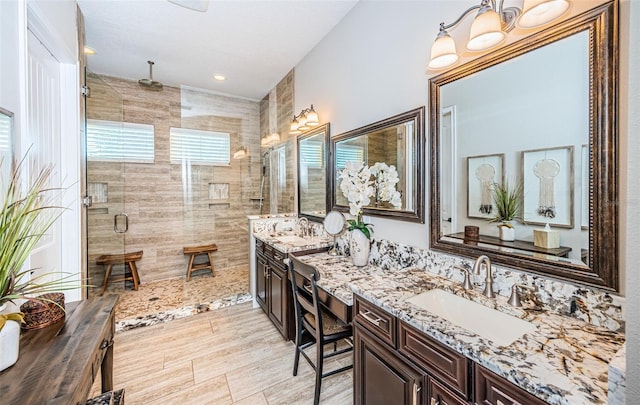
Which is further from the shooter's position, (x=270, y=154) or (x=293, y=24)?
(x=270, y=154)

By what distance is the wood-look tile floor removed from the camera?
70.1 inches

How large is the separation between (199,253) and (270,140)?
82.3 inches

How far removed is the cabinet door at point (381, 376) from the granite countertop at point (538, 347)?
21cm

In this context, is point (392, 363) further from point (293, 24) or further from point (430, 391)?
point (293, 24)

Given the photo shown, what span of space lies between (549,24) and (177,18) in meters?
2.80

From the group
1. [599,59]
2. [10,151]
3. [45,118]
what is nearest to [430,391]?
[599,59]

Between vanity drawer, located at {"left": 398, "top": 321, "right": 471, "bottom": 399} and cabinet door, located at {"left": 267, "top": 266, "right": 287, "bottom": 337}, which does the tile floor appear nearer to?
cabinet door, located at {"left": 267, "top": 266, "right": 287, "bottom": 337}

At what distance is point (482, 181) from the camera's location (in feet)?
4.48

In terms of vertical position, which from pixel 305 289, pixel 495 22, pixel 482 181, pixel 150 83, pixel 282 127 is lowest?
pixel 305 289

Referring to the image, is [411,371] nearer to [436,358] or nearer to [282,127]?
[436,358]

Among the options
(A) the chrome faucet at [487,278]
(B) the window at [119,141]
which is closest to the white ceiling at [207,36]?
(B) the window at [119,141]

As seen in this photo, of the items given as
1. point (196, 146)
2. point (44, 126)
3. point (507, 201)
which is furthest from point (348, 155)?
point (196, 146)

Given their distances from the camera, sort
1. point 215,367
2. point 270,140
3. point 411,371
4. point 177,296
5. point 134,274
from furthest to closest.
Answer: point 270,140
point 134,274
point 177,296
point 215,367
point 411,371

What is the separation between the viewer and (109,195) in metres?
3.29
